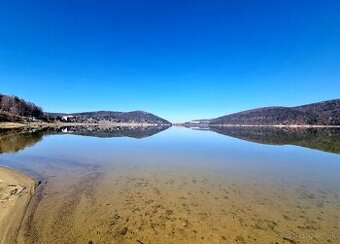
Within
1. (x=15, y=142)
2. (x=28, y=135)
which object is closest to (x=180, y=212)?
(x=15, y=142)

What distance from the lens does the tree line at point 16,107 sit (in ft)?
405

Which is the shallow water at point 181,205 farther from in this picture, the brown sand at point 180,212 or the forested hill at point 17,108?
the forested hill at point 17,108

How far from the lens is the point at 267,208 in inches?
457

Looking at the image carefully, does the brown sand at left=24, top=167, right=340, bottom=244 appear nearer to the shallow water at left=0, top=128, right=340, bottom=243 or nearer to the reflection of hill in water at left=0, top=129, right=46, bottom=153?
the shallow water at left=0, top=128, right=340, bottom=243

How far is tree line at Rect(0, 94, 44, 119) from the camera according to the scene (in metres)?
124

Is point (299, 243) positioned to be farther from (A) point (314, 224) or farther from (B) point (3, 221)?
(B) point (3, 221)

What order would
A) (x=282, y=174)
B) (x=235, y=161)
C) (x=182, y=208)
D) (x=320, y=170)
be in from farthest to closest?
(x=235, y=161), (x=320, y=170), (x=282, y=174), (x=182, y=208)

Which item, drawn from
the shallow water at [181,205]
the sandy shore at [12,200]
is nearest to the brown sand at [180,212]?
the shallow water at [181,205]

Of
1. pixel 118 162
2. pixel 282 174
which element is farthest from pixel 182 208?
pixel 118 162

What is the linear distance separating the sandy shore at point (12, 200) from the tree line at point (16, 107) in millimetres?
125794

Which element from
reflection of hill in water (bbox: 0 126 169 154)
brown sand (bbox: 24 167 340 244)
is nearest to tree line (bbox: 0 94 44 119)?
reflection of hill in water (bbox: 0 126 169 154)

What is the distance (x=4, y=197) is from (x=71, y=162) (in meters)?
11.1

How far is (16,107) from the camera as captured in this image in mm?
127438

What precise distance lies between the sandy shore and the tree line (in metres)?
126
